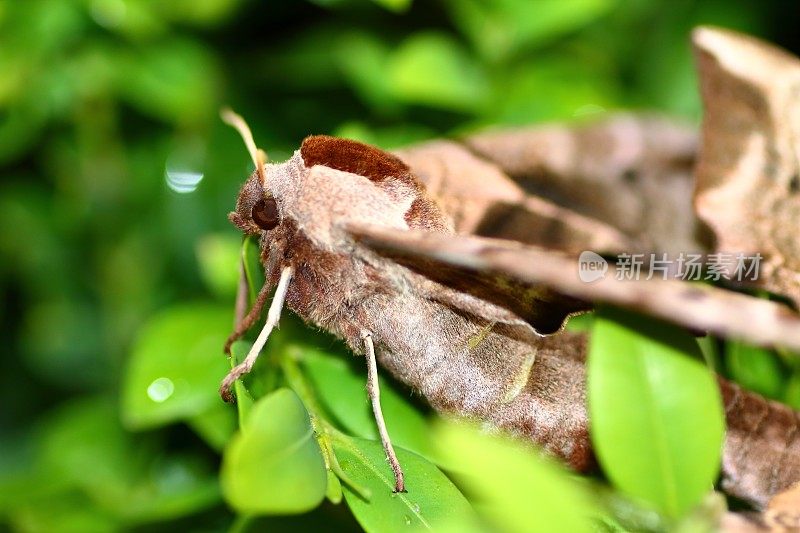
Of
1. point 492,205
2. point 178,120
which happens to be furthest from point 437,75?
point 178,120

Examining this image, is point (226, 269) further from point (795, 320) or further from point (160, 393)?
point (795, 320)

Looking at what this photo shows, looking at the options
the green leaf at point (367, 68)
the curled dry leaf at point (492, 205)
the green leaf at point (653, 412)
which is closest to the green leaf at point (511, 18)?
the green leaf at point (367, 68)

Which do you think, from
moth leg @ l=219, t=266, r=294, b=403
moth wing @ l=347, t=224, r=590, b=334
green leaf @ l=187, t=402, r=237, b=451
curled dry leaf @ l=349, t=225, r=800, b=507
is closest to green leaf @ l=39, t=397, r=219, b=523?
green leaf @ l=187, t=402, r=237, b=451

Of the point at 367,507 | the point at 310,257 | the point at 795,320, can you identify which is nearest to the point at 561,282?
the point at 795,320

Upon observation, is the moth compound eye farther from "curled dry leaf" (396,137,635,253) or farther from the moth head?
"curled dry leaf" (396,137,635,253)

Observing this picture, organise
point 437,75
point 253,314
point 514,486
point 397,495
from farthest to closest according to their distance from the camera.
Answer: point 437,75 < point 253,314 < point 397,495 < point 514,486

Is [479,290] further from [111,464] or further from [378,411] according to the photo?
[111,464]

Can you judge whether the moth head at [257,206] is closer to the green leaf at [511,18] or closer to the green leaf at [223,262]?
the green leaf at [223,262]
